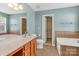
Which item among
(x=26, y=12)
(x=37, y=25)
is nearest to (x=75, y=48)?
(x=37, y=25)

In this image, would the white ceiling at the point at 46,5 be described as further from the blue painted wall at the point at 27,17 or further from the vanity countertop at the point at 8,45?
the vanity countertop at the point at 8,45

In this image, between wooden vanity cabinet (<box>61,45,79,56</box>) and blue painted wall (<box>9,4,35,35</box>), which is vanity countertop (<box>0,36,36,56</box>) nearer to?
blue painted wall (<box>9,4,35,35</box>)

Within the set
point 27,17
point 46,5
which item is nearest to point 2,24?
point 27,17

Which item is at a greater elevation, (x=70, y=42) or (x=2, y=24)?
(x=2, y=24)

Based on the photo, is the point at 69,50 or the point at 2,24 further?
the point at 69,50

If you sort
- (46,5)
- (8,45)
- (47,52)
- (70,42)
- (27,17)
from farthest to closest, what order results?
(70,42), (47,52), (27,17), (46,5), (8,45)

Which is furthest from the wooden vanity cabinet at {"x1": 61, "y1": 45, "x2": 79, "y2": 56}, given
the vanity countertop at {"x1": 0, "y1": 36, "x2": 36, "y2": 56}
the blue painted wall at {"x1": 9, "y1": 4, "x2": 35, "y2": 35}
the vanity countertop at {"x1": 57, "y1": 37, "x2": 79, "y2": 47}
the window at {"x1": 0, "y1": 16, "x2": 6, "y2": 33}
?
the window at {"x1": 0, "y1": 16, "x2": 6, "y2": 33}

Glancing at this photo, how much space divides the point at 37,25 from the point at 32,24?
192 mm

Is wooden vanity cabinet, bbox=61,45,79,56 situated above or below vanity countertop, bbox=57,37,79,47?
below

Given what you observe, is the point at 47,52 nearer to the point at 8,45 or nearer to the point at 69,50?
the point at 69,50

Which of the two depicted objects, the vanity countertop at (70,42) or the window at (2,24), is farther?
the vanity countertop at (70,42)

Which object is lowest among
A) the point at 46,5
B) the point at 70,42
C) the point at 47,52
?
the point at 47,52

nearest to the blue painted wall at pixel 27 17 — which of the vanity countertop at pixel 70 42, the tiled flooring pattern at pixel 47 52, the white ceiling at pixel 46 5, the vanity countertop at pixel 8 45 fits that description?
the white ceiling at pixel 46 5

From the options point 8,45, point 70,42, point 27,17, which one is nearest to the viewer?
point 8,45
